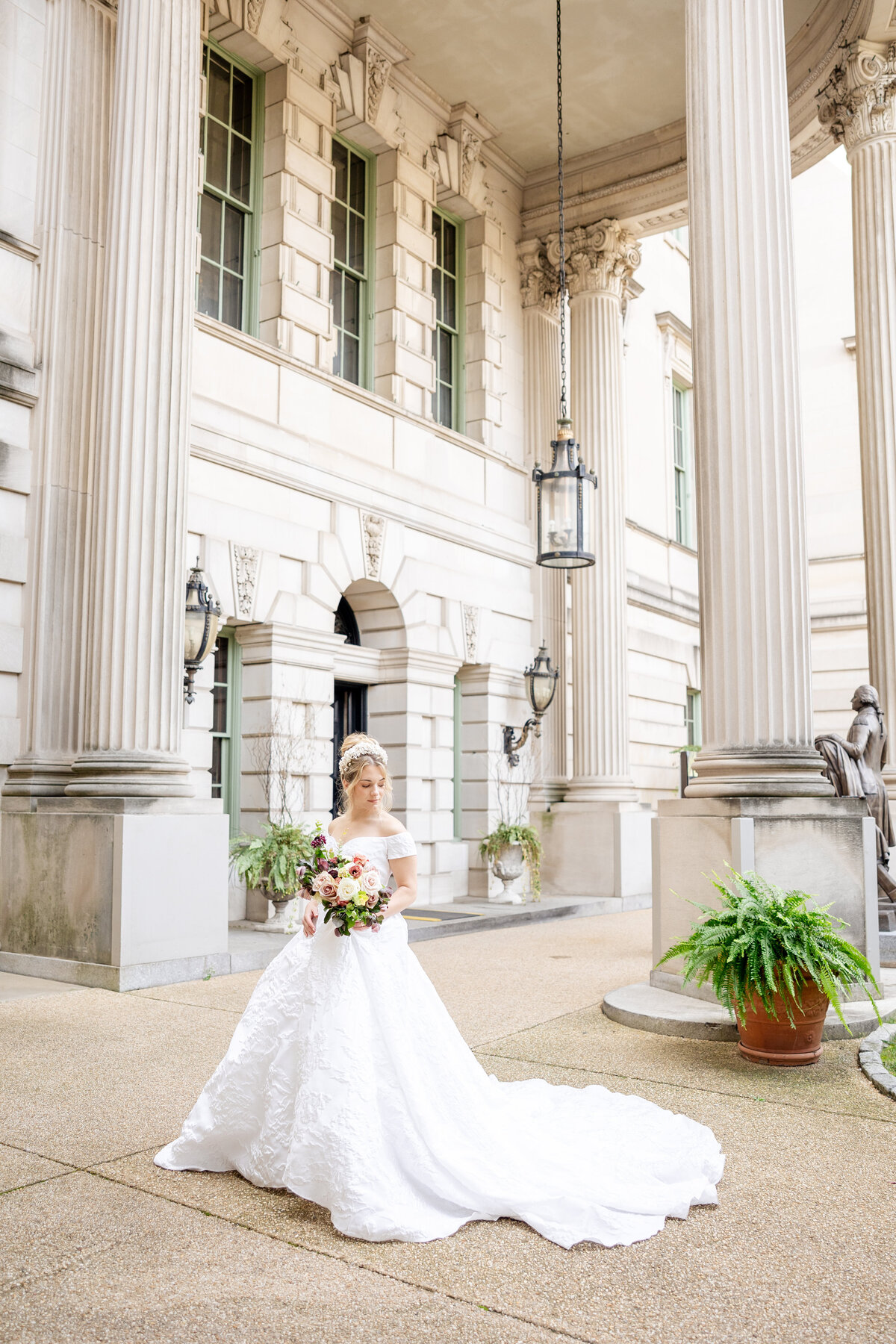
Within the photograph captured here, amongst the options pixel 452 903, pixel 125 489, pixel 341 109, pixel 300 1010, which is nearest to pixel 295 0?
pixel 341 109

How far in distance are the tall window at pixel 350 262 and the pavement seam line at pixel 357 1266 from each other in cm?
1147

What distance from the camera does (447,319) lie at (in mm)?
16328

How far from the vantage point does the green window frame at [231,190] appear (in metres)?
12.5

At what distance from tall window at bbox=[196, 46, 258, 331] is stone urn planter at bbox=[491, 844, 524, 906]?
741cm

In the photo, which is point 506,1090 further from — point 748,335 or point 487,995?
point 748,335

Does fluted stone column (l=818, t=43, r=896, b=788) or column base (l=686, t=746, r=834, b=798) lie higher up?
fluted stone column (l=818, t=43, r=896, b=788)

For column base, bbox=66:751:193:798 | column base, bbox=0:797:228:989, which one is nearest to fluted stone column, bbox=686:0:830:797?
column base, bbox=0:797:228:989

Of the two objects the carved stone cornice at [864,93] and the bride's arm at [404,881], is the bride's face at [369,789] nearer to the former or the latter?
the bride's arm at [404,881]

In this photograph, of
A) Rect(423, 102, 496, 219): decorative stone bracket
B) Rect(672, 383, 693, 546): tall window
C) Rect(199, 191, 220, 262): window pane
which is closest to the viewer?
Rect(199, 191, 220, 262): window pane

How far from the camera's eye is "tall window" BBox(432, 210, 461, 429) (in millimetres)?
16141

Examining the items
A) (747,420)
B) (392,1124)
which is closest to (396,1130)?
(392,1124)

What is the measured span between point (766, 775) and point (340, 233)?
1003 cm

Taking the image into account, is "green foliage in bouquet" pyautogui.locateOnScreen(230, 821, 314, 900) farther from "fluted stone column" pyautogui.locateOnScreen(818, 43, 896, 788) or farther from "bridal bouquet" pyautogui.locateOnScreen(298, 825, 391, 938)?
"fluted stone column" pyautogui.locateOnScreen(818, 43, 896, 788)

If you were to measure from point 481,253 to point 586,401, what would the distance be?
2.70 m
